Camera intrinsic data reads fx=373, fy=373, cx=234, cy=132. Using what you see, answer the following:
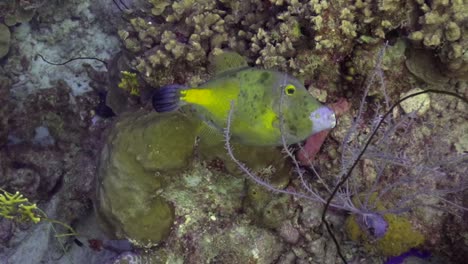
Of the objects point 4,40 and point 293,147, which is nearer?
point 293,147

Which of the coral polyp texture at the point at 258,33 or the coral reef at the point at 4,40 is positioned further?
the coral reef at the point at 4,40

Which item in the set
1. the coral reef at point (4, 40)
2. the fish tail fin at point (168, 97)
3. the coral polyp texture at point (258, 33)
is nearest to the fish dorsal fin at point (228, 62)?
the fish tail fin at point (168, 97)

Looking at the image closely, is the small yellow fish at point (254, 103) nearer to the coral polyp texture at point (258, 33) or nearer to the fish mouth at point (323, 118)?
the fish mouth at point (323, 118)

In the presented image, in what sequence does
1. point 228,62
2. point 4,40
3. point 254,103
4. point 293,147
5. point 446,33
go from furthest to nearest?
point 4,40
point 293,147
point 446,33
point 228,62
point 254,103

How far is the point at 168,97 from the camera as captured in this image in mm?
2596

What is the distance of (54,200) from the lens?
18.5 feet

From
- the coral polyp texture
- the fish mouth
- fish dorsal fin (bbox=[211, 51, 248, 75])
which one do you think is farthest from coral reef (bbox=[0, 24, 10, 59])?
the fish mouth

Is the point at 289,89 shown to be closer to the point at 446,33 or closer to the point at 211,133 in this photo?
the point at 211,133

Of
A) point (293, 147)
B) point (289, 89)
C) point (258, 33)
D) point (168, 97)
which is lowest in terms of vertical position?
point (293, 147)

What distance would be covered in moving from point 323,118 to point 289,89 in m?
0.30

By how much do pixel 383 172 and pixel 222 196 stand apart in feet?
5.37

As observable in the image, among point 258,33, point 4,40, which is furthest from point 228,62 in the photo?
point 4,40

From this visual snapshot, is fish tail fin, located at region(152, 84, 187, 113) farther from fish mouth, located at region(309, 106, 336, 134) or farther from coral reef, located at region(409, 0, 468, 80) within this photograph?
coral reef, located at region(409, 0, 468, 80)

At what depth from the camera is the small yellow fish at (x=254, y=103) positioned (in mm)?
2471
